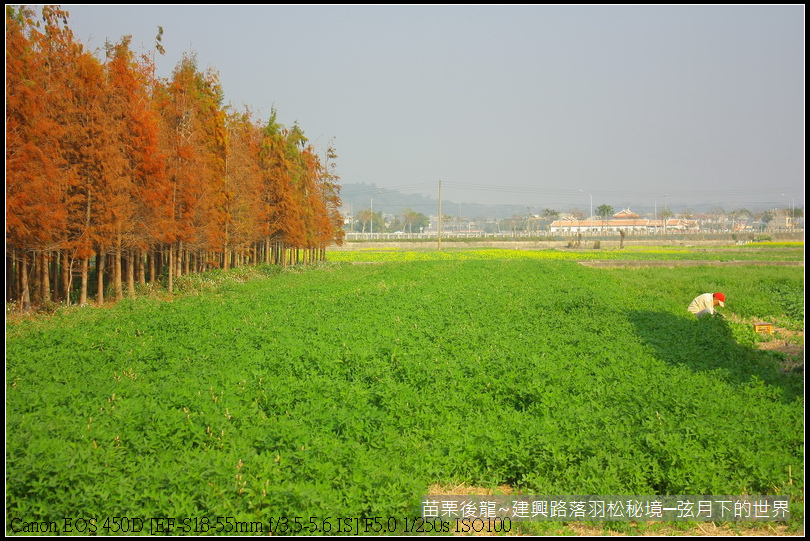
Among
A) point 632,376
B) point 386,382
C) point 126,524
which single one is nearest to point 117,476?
point 126,524

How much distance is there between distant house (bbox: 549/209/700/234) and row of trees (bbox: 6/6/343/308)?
101099 millimetres

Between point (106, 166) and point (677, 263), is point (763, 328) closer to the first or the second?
point (106, 166)

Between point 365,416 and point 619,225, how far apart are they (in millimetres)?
159053

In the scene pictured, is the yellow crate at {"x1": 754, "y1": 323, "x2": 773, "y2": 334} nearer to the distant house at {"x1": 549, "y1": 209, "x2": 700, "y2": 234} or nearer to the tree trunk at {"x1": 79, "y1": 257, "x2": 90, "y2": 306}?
the tree trunk at {"x1": 79, "y1": 257, "x2": 90, "y2": 306}

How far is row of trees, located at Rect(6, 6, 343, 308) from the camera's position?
49.6 ft

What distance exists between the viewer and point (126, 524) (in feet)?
15.6

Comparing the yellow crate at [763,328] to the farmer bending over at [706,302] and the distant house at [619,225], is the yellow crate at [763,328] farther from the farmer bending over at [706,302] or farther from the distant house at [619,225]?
the distant house at [619,225]

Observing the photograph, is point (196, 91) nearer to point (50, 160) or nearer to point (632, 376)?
point (50, 160)

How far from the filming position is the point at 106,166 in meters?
18.2

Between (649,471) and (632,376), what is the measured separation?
316 centimetres

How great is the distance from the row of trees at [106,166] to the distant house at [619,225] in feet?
332

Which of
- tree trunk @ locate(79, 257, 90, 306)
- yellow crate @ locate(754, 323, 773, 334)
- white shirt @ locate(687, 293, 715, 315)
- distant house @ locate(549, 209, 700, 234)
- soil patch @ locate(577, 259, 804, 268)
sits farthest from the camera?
distant house @ locate(549, 209, 700, 234)

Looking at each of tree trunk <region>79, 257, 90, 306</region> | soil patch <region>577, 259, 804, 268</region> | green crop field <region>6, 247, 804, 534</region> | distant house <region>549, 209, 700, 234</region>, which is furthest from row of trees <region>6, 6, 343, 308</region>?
distant house <region>549, 209, 700, 234</region>

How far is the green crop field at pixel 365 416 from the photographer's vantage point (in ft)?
16.9
